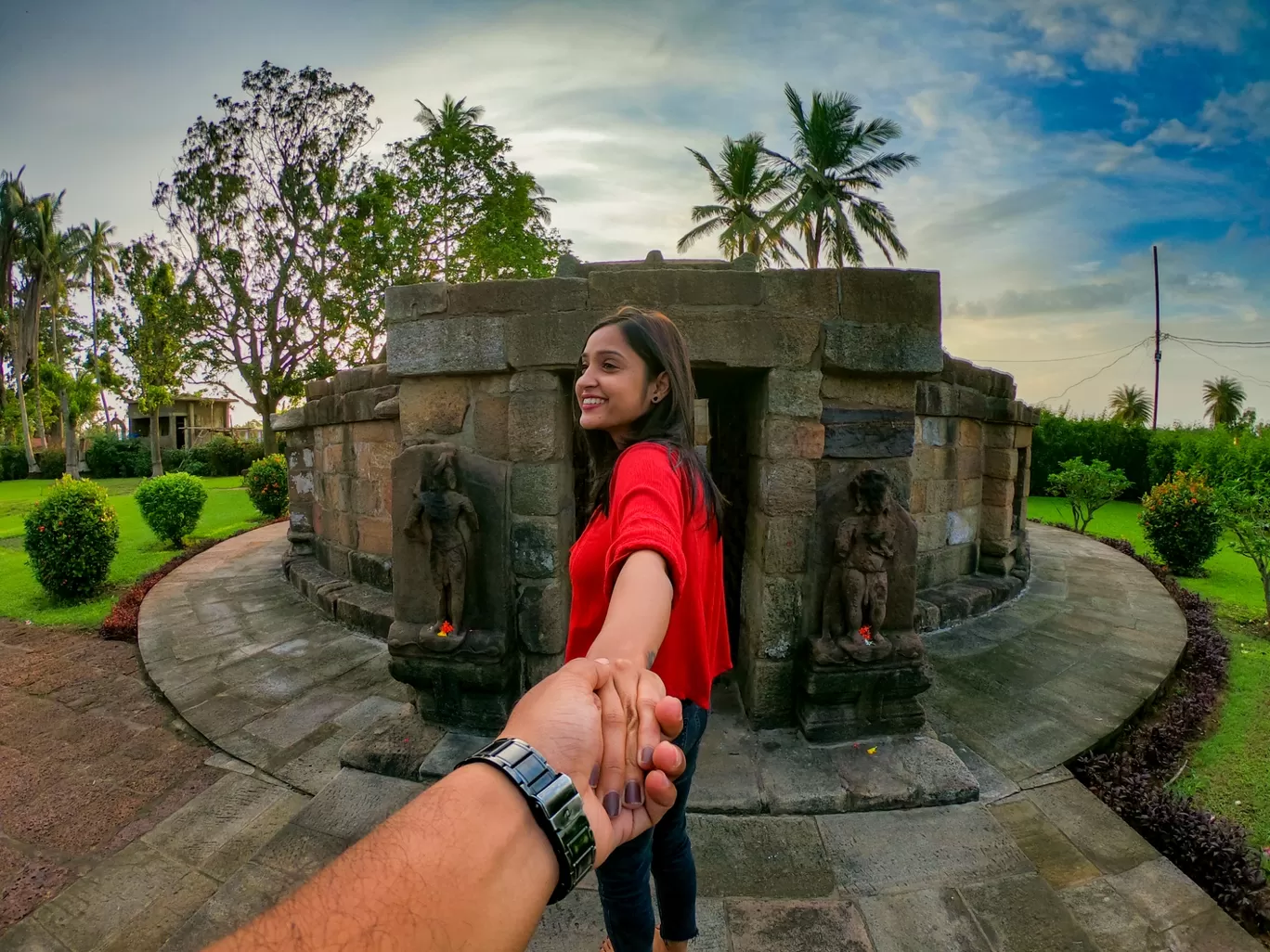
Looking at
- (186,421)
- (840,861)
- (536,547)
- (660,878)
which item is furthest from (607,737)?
(186,421)

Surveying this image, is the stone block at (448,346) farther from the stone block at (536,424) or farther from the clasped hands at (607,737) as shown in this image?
the clasped hands at (607,737)

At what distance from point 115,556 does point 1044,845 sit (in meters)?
11.0

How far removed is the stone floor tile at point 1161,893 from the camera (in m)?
2.22

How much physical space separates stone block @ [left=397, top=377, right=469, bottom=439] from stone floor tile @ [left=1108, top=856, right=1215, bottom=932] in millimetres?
3731

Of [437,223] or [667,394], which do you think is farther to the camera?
[437,223]

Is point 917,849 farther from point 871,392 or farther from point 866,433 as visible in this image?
point 871,392

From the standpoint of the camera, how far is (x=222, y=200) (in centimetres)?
1644

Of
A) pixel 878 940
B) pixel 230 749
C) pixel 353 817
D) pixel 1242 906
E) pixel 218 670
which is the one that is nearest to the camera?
pixel 878 940

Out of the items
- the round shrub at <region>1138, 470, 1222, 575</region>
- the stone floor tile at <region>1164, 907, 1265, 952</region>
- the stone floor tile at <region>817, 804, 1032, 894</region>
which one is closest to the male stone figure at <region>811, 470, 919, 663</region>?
the stone floor tile at <region>817, 804, 1032, 894</region>

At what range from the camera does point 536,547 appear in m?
3.11

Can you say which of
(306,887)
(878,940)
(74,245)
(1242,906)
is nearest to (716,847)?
(878,940)

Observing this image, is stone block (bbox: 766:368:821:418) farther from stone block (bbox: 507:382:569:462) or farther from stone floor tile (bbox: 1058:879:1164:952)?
stone floor tile (bbox: 1058:879:1164:952)

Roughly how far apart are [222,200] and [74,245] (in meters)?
21.9

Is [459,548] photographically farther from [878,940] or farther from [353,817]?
[878,940]
